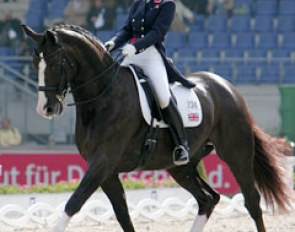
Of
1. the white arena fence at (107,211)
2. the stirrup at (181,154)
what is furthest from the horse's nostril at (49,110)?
the white arena fence at (107,211)

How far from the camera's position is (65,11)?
1750cm

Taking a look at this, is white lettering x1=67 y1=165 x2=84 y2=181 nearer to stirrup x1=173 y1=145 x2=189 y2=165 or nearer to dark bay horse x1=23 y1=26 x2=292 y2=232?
dark bay horse x1=23 y1=26 x2=292 y2=232

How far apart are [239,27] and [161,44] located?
424 inches

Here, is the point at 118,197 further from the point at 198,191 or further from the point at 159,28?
the point at 159,28

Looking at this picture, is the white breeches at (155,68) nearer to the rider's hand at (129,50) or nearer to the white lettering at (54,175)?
the rider's hand at (129,50)

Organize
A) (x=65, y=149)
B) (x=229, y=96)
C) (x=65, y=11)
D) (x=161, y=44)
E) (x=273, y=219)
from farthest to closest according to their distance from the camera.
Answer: (x=65, y=11), (x=65, y=149), (x=273, y=219), (x=229, y=96), (x=161, y=44)

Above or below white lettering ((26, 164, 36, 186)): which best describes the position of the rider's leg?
above

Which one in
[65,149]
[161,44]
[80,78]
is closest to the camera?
[80,78]

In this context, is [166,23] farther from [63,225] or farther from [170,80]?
[63,225]

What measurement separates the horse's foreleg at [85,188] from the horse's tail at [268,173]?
6.92ft

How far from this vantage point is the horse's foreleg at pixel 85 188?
6148 mm

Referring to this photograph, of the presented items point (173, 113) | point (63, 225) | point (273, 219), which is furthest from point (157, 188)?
point (63, 225)

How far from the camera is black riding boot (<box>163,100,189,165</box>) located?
720 centimetres

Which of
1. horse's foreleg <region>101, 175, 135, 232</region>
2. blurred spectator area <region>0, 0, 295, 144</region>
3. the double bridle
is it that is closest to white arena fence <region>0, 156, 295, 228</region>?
horse's foreleg <region>101, 175, 135, 232</region>
